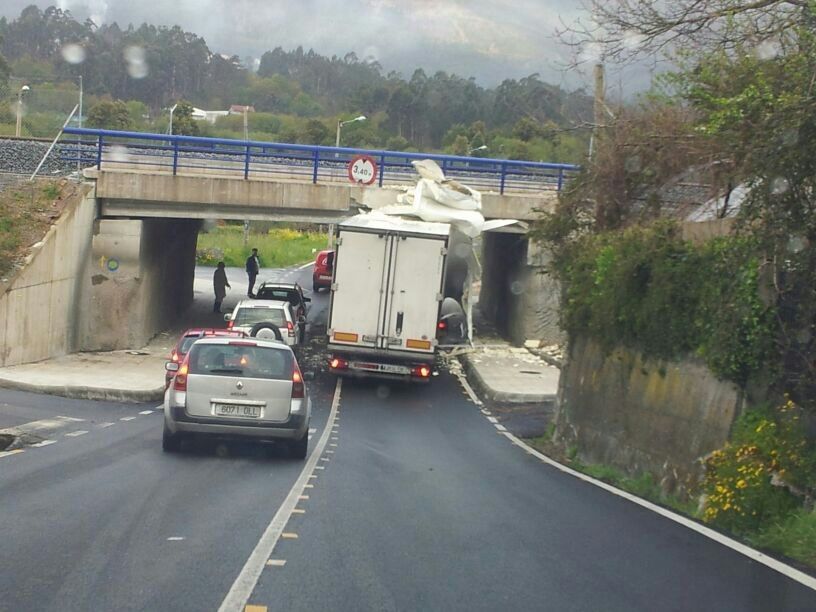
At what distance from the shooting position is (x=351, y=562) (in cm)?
734

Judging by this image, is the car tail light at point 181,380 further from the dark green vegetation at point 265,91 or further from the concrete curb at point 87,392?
the dark green vegetation at point 265,91

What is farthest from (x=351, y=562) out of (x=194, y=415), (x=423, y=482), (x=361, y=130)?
(x=361, y=130)

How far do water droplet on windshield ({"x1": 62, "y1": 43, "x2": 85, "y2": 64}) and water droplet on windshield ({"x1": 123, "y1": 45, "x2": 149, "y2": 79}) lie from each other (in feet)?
13.5

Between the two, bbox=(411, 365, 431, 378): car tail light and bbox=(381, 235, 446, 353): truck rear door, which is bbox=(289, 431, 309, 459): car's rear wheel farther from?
bbox=(411, 365, 431, 378): car tail light

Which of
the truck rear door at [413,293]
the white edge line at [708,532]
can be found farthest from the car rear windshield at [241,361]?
the truck rear door at [413,293]

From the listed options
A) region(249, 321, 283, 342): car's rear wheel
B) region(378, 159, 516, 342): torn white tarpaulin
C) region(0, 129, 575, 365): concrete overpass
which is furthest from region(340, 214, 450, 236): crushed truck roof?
region(0, 129, 575, 365): concrete overpass

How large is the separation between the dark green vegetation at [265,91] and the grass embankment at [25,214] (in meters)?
31.0

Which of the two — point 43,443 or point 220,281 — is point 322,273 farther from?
point 43,443

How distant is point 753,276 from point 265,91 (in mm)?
102285

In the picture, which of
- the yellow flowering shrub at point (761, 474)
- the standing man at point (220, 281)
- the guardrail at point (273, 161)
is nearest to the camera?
the yellow flowering shrub at point (761, 474)

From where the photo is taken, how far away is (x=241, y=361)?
13414 millimetres

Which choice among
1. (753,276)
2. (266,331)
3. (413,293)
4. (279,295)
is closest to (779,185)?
(753,276)

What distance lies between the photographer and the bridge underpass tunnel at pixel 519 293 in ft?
102

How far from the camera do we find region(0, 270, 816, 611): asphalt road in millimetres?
6480
